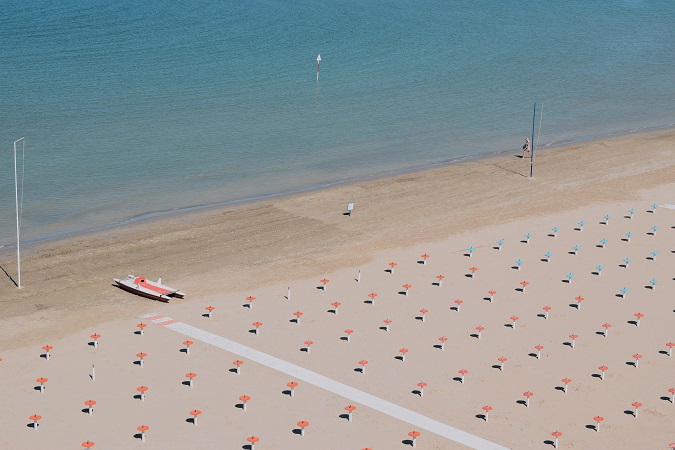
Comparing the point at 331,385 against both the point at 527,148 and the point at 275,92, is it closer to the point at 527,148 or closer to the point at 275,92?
the point at 527,148

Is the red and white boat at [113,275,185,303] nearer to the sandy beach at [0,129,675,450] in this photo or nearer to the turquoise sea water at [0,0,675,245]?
the sandy beach at [0,129,675,450]

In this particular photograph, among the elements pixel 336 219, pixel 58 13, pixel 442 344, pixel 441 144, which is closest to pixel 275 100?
pixel 441 144

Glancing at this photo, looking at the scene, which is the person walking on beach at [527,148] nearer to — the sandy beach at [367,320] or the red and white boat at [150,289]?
the sandy beach at [367,320]

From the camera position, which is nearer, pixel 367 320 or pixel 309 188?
pixel 367 320

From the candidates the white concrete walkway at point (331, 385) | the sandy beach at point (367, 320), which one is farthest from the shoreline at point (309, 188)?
the white concrete walkway at point (331, 385)

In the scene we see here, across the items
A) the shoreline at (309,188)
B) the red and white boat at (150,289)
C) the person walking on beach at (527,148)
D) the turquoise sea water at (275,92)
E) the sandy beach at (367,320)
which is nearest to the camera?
the sandy beach at (367,320)

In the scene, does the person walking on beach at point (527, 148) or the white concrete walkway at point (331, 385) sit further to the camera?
the person walking on beach at point (527, 148)

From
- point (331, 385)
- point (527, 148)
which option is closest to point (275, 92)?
point (527, 148)
